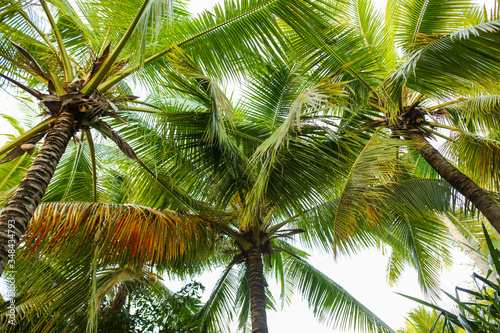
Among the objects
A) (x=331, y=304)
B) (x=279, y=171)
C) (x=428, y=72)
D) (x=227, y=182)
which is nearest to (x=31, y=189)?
(x=227, y=182)

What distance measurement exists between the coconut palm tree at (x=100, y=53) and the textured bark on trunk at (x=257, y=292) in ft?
4.61

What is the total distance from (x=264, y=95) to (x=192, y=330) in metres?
3.70

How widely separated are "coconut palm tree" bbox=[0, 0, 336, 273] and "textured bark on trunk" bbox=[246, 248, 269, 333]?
1405 mm

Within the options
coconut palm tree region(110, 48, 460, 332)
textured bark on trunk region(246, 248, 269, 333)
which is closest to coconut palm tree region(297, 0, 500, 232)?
coconut palm tree region(110, 48, 460, 332)

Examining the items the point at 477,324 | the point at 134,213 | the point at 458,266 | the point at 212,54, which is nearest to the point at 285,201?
the point at 134,213

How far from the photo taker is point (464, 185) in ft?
13.2

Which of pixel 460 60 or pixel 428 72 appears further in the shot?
pixel 428 72

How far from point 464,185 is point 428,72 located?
53.5 inches

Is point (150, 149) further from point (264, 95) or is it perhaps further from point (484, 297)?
point (484, 297)

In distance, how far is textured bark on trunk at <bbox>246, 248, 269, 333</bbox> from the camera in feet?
15.1

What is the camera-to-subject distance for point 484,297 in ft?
6.07

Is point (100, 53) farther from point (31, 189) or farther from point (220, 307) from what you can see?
point (220, 307)

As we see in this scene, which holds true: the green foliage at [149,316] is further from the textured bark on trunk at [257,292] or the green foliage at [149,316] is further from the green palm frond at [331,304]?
the green palm frond at [331,304]

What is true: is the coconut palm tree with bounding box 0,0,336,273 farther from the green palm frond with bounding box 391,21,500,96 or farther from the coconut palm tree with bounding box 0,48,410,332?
the green palm frond with bounding box 391,21,500,96
